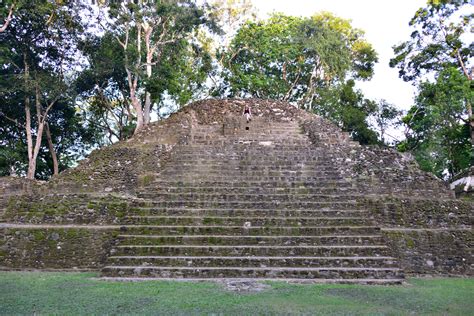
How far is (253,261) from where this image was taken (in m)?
6.98

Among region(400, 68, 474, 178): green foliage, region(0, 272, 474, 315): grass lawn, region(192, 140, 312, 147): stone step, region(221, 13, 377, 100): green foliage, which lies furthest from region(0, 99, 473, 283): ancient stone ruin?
region(221, 13, 377, 100): green foliage

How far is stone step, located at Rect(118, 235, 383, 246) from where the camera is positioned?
740 cm

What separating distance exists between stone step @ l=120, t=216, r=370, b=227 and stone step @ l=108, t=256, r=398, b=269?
0.96m

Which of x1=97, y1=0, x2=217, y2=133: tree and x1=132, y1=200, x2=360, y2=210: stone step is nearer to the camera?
x1=132, y1=200, x2=360, y2=210: stone step

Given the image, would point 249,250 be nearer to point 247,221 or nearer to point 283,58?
point 247,221

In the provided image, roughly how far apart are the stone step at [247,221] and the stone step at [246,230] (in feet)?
0.49

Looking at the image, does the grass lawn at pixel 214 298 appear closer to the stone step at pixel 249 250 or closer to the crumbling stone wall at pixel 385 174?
the stone step at pixel 249 250

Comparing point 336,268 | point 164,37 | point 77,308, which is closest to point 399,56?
point 164,37

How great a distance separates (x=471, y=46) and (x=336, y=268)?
1545cm

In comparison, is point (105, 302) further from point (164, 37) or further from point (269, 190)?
point (164, 37)

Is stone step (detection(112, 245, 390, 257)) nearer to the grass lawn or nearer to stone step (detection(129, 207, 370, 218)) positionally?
the grass lawn

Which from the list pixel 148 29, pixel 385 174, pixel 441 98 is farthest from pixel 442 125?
pixel 148 29

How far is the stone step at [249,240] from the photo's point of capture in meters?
7.40

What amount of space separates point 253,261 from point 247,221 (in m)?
1.08
